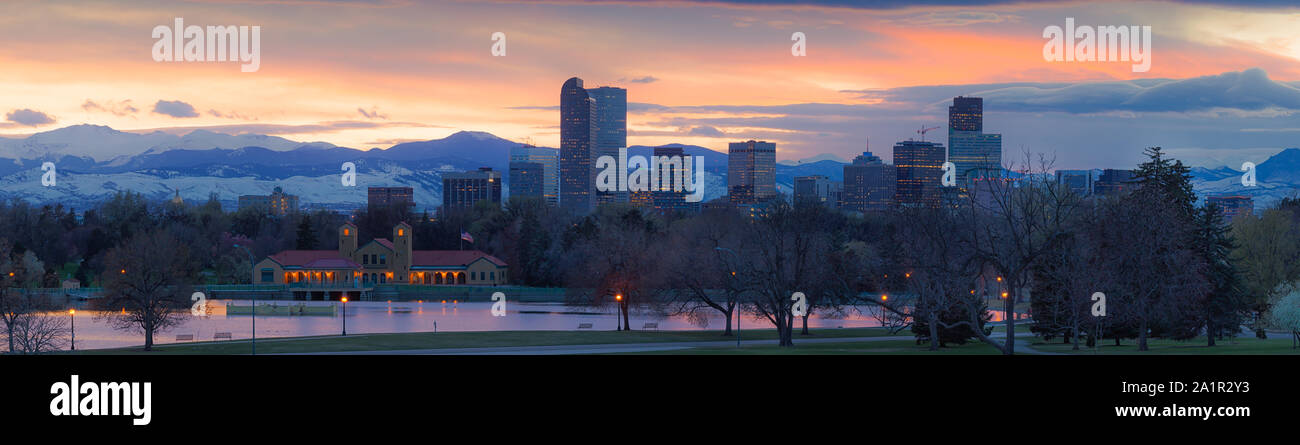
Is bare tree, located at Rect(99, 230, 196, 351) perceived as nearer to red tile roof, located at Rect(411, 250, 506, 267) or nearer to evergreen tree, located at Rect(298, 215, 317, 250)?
red tile roof, located at Rect(411, 250, 506, 267)

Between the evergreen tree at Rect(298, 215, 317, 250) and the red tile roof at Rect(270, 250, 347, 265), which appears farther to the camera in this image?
the evergreen tree at Rect(298, 215, 317, 250)

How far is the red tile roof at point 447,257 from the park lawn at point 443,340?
78.1 meters

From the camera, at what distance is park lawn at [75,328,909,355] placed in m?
56.1

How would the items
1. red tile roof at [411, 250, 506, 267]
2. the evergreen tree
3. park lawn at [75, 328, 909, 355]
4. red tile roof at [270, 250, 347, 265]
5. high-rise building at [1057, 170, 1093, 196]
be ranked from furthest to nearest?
the evergreen tree
red tile roof at [411, 250, 506, 267]
red tile roof at [270, 250, 347, 265]
high-rise building at [1057, 170, 1093, 196]
park lawn at [75, 328, 909, 355]

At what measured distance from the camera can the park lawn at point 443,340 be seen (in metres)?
56.1

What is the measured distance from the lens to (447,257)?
497ft

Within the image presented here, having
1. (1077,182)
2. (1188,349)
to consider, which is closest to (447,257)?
(1077,182)

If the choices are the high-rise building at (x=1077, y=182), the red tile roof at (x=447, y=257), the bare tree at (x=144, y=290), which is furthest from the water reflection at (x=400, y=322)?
the red tile roof at (x=447, y=257)

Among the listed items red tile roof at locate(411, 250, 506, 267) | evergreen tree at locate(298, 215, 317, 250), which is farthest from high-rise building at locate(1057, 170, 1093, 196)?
evergreen tree at locate(298, 215, 317, 250)

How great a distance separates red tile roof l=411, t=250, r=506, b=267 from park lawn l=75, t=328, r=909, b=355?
78.1 metres

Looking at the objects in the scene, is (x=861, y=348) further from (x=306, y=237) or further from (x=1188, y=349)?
(x=306, y=237)

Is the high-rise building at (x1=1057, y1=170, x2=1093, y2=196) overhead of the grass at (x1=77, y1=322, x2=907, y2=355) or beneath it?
overhead

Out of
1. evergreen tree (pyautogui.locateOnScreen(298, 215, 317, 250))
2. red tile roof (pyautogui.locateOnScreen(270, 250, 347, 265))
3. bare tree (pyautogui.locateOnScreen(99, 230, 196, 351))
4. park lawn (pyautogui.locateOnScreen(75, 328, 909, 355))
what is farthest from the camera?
evergreen tree (pyautogui.locateOnScreen(298, 215, 317, 250))
